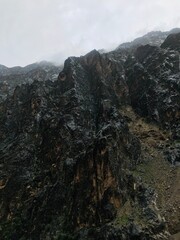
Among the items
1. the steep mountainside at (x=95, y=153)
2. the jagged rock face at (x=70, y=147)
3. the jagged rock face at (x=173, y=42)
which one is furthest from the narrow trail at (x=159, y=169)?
the jagged rock face at (x=173, y=42)

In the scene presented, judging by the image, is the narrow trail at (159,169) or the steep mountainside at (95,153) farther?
the narrow trail at (159,169)

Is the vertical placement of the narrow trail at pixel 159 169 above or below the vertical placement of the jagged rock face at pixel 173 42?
below

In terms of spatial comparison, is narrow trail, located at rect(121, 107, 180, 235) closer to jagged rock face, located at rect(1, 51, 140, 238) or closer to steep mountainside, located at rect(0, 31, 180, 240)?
steep mountainside, located at rect(0, 31, 180, 240)

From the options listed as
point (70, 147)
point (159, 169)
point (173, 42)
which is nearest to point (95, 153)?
point (70, 147)

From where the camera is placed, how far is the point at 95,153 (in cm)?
4906

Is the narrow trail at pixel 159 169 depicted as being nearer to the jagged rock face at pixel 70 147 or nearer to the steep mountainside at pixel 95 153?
the steep mountainside at pixel 95 153

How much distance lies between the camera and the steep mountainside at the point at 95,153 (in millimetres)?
44625

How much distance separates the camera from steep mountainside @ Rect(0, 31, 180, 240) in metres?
44.6

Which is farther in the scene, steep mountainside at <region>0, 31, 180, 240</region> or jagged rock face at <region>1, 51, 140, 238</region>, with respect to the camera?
jagged rock face at <region>1, 51, 140, 238</region>

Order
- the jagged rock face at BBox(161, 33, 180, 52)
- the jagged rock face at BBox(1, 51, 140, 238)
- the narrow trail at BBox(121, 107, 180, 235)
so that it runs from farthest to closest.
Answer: the jagged rock face at BBox(161, 33, 180, 52), the jagged rock face at BBox(1, 51, 140, 238), the narrow trail at BBox(121, 107, 180, 235)

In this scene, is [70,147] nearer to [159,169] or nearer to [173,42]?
[159,169]

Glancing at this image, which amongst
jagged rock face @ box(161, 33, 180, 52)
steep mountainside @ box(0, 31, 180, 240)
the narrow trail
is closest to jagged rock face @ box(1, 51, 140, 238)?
steep mountainside @ box(0, 31, 180, 240)

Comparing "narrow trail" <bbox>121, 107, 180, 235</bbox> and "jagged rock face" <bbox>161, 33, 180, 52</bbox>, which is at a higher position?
"jagged rock face" <bbox>161, 33, 180, 52</bbox>

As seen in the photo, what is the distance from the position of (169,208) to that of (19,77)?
70659 mm
